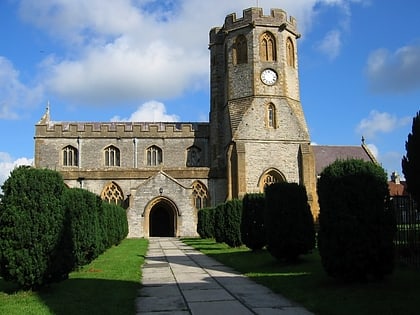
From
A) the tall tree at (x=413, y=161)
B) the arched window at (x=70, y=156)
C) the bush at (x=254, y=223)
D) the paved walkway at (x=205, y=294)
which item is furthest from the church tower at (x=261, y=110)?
the tall tree at (x=413, y=161)

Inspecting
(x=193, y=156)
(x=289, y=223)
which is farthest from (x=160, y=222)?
(x=289, y=223)

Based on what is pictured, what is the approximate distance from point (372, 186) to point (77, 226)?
30.8ft

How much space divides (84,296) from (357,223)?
6.13 m

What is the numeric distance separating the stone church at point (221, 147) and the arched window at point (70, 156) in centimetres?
9

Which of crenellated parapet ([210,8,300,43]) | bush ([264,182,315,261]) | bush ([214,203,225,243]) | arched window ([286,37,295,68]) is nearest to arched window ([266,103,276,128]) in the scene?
arched window ([286,37,295,68])

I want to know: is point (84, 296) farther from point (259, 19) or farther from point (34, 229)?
point (259, 19)

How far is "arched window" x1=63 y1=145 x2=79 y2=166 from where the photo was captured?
158ft

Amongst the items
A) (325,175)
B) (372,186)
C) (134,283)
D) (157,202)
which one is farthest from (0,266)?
(157,202)

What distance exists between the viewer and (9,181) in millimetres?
11688

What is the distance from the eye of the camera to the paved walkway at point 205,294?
945 cm

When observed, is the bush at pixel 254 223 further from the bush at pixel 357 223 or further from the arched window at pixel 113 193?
the arched window at pixel 113 193

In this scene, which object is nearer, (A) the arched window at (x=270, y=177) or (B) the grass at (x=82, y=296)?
(B) the grass at (x=82, y=296)

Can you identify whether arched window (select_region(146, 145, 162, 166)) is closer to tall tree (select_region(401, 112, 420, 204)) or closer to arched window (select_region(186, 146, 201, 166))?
arched window (select_region(186, 146, 201, 166))

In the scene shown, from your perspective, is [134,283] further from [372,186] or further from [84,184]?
[84,184]
